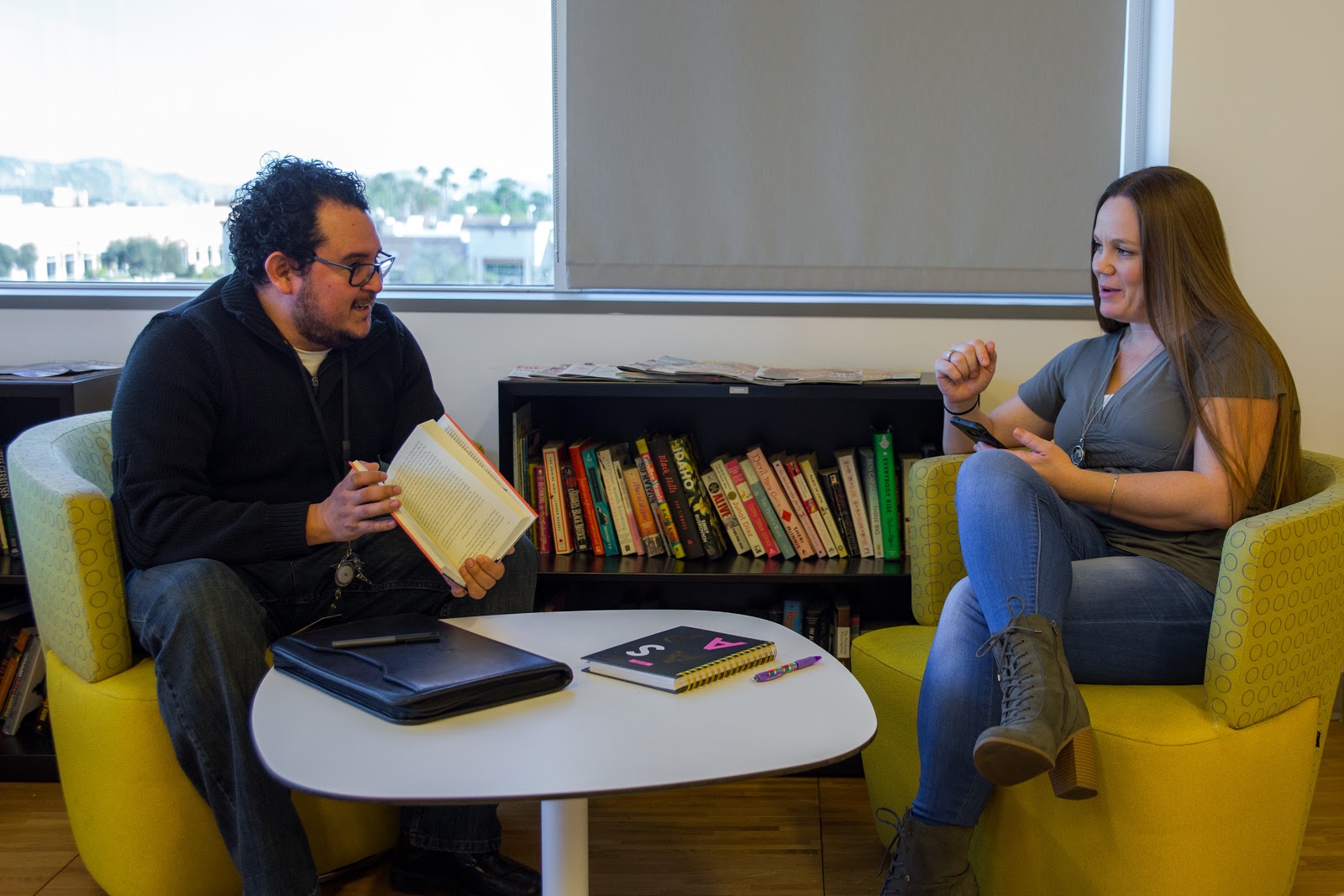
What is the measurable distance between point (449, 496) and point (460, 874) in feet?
1.96

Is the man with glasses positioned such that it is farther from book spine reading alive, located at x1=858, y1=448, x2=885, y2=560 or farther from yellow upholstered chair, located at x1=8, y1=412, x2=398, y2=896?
book spine reading alive, located at x1=858, y1=448, x2=885, y2=560

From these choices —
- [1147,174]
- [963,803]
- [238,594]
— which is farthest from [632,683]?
[1147,174]

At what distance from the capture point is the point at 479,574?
5.57 ft

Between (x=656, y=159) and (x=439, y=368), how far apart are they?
68 centimetres

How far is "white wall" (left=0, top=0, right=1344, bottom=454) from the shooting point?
7.74ft

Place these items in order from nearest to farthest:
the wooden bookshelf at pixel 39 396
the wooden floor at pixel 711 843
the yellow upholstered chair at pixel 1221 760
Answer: the yellow upholstered chair at pixel 1221 760 < the wooden floor at pixel 711 843 < the wooden bookshelf at pixel 39 396

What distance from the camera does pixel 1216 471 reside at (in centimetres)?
162

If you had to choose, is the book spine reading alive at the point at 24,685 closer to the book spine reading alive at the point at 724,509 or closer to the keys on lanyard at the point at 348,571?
the keys on lanyard at the point at 348,571

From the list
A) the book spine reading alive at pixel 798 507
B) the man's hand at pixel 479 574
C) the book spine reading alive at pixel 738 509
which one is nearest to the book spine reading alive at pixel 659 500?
the book spine reading alive at pixel 738 509

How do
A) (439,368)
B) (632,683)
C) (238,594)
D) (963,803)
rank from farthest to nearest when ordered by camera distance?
(439,368), (238,594), (963,803), (632,683)

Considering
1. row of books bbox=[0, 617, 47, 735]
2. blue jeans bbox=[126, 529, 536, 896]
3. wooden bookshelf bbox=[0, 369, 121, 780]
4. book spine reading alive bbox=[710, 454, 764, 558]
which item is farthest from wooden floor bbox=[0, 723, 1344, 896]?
book spine reading alive bbox=[710, 454, 764, 558]

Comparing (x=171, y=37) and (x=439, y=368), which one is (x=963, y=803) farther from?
(x=171, y=37)

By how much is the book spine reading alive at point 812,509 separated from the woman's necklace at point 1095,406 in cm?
61

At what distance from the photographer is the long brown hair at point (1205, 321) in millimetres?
1636
